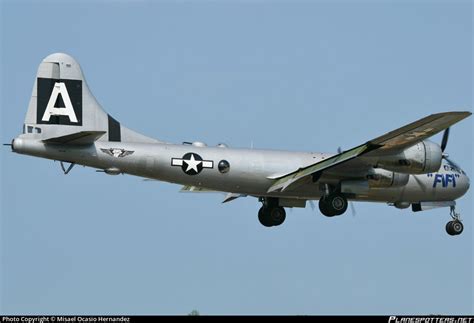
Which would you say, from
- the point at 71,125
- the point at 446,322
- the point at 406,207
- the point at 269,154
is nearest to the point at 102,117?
the point at 71,125

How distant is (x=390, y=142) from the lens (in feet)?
133

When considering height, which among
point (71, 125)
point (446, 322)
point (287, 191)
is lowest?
point (446, 322)

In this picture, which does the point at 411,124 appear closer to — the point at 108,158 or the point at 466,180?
the point at 466,180

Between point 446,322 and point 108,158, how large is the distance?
16339 millimetres

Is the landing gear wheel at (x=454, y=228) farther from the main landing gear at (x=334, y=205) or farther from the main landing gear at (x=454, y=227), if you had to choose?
the main landing gear at (x=334, y=205)

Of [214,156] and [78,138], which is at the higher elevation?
[78,138]

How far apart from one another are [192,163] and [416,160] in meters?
8.77

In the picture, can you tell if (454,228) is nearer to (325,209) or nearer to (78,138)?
(325,209)

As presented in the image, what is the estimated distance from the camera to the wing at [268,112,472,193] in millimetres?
39156

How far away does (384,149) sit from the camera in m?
41.1

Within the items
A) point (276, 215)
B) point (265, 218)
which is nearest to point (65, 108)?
point (265, 218)

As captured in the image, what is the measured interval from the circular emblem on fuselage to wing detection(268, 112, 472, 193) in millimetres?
3023

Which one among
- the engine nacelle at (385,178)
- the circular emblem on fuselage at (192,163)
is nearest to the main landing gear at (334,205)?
the engine nacelle at (385,178)

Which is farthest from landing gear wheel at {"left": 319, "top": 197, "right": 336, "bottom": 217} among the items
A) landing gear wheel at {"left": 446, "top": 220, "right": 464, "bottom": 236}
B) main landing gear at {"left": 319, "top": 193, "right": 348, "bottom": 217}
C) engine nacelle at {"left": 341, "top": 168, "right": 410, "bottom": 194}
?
landing gear wheel at {"left": 446, "top": 220, "right": 464, "bottom": 236}
